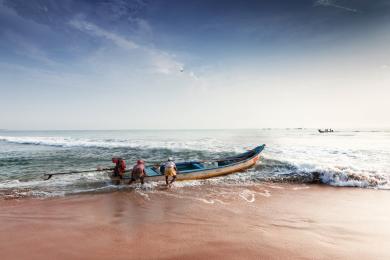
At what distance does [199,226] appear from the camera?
22.1 ft

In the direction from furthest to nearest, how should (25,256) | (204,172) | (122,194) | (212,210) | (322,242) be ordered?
(204,172) < (122,194) < (212,210) < (322,242) < (25,256)

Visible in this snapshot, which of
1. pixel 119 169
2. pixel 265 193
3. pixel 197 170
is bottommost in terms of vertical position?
pixel 265 193

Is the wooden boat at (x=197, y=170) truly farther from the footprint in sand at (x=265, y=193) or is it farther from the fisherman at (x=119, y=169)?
the footprint in sand at (x=265, y=193)

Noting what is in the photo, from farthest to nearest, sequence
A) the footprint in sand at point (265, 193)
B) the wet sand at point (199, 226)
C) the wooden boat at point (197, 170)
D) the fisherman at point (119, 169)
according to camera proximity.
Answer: the wooden boat at point (197, 170)
the fisherman at point (119, 169)
the footprint in sand at point (265, 193)
the wet sand at point (199, 226)

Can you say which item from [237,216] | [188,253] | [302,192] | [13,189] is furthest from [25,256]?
[302,192]

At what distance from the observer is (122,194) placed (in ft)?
34.1

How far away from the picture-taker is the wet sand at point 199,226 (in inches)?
207

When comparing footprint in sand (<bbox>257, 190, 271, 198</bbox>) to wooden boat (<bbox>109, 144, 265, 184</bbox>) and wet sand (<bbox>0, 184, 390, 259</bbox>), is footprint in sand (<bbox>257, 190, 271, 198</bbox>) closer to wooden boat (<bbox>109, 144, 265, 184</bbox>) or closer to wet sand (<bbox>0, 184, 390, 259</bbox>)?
wet sand (<bbox>0, 184, 390, 259</bbox>)

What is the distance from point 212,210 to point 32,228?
17.7 ft

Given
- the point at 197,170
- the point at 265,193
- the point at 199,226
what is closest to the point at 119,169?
the point at 197,170

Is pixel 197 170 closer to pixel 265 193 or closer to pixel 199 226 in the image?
Answer: pixel 265 193

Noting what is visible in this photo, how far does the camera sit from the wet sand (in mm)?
5270

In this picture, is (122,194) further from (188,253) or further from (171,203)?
(188,253)

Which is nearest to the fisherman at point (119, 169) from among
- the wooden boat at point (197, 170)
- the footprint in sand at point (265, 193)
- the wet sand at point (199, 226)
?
the wooden boat at point (197, 170)
